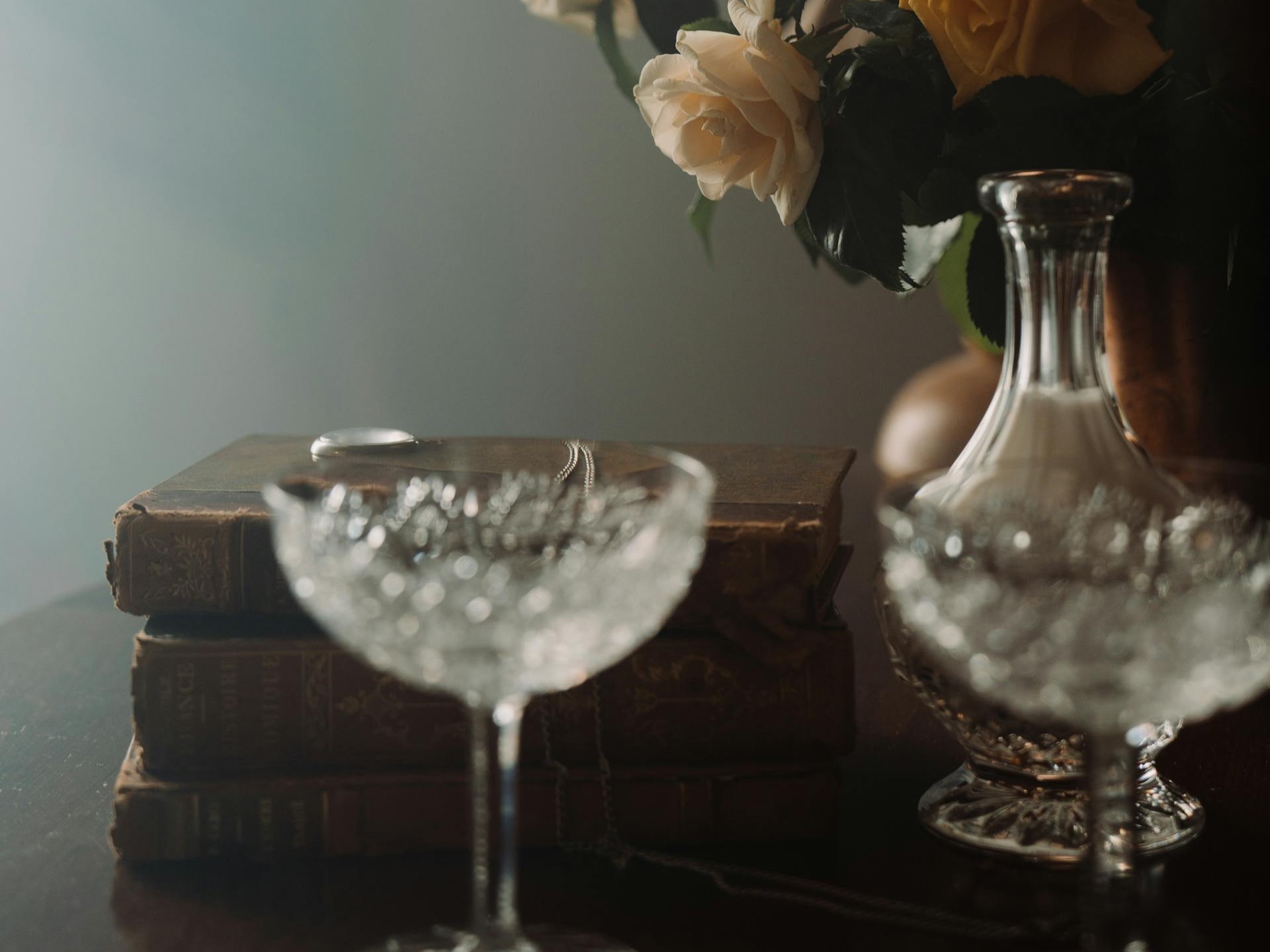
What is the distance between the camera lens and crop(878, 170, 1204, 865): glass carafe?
2.02 feet

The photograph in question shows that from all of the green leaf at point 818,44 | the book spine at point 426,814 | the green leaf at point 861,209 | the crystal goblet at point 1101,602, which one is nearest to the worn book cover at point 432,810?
the book spine at point 426,814

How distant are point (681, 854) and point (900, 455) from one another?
2.87ft

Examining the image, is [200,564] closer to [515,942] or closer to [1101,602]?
[515,942]

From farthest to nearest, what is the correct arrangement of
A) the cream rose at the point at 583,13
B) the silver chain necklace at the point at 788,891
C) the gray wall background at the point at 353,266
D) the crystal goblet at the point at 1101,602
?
the gray wall background at the point at 353,266
the cream rose at the point at 583,13
the silver chain necklace at the point at 788,891
the crystal goblet at the point at 1101,602

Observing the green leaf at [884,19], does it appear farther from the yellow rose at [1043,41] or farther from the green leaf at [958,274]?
the green leaf at [958,274]

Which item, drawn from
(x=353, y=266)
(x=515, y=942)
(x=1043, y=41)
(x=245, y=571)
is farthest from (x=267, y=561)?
(x=353, y=266)

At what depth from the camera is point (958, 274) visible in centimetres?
89

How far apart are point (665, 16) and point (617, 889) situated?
484mm

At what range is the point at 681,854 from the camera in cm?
65

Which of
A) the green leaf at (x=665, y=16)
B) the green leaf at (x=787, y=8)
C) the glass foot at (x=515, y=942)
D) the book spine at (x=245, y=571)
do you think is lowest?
the glass foot at (x=515, y=942)

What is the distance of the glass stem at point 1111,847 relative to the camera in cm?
48

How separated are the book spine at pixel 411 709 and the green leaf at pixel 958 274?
27 cm

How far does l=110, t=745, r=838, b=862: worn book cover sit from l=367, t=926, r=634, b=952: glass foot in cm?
9

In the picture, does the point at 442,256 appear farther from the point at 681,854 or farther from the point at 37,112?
the point at 681,854
